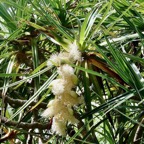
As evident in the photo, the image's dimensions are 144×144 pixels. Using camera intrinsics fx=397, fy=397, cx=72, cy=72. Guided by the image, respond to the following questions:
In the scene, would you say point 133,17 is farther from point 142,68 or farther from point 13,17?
point 13,17

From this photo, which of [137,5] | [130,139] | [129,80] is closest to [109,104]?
[129,80]

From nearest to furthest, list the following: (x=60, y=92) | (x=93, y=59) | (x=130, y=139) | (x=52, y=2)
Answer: (x=60, y=92), (x=93, y=59), (x=130, y=139), (x=52, y=2)

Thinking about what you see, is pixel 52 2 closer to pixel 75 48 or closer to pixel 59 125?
pixel 75 48

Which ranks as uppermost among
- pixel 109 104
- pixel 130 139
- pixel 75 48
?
pixel 75 48

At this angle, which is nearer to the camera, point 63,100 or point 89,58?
point 63,100

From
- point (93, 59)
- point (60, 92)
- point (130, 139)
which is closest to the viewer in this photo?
point (60, 92)

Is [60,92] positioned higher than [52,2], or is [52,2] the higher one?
[52,2]

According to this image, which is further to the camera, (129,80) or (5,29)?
(5,29)
